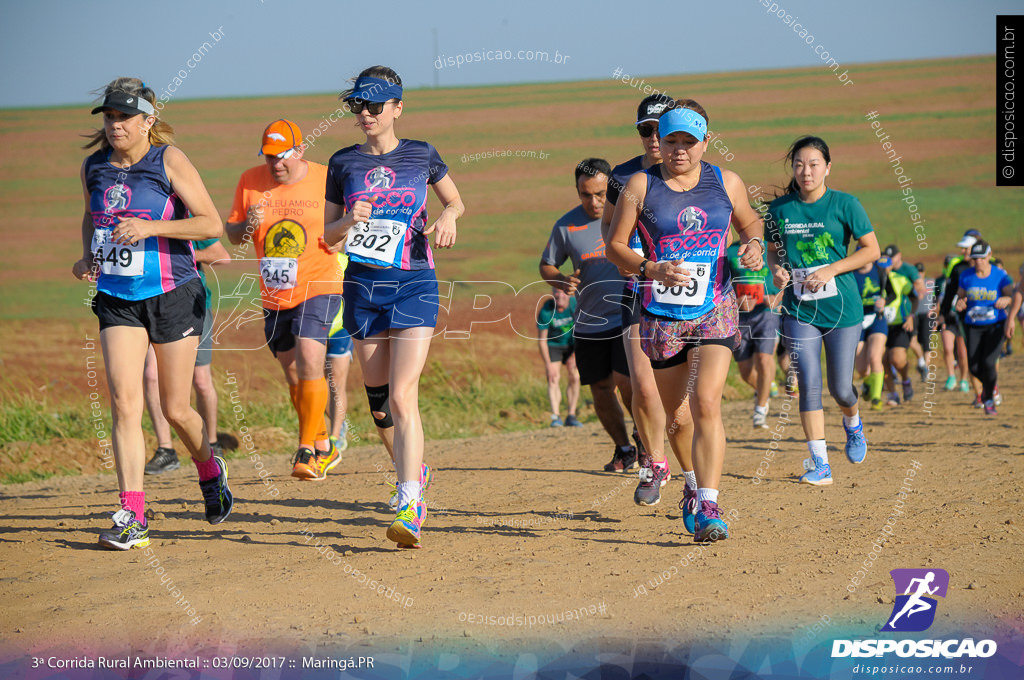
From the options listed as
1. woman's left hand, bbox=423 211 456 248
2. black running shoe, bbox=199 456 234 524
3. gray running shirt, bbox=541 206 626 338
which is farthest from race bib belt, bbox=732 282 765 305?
black running shoe, bbox=199 456 234 524

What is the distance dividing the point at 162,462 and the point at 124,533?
10.8 feet

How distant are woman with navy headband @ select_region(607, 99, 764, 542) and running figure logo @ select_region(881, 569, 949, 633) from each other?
3.25 ft

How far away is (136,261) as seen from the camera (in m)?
5.34

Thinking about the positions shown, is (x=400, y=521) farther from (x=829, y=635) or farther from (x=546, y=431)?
(x=546, y=431)

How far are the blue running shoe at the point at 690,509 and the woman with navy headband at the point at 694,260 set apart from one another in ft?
0.36

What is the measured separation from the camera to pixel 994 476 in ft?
23.3

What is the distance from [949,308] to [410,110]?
27.6 m

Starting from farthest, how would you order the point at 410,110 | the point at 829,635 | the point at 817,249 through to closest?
the point at 410,110 → the point at 817,249 → the point at 829,635

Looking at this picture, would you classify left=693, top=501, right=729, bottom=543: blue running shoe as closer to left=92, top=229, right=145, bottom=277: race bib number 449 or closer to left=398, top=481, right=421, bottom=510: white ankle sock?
left=398, top=481, right=421, bottom=510: white ankle sock

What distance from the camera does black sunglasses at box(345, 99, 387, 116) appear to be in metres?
5.38

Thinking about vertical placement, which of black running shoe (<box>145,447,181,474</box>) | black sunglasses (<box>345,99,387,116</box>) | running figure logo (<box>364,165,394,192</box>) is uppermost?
black sunglasses (<box>345,99,387,116</box>)

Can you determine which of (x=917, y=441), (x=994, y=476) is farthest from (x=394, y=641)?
(x=917, y=441)

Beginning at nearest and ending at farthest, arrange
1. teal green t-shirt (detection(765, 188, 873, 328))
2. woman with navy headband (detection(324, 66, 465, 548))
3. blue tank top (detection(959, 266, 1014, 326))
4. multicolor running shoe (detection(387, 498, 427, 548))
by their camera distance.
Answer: multicolor running shoe (detection(387, 498, 427, 548)) → woman with navy headband (detection(324, 66, 465, 548)) → teal green t-shirt (detection(765, 188, 873, 328)) → blue tank top (detection(959, 266, 1014, 326))

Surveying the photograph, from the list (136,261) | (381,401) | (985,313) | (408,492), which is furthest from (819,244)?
(985,313)
